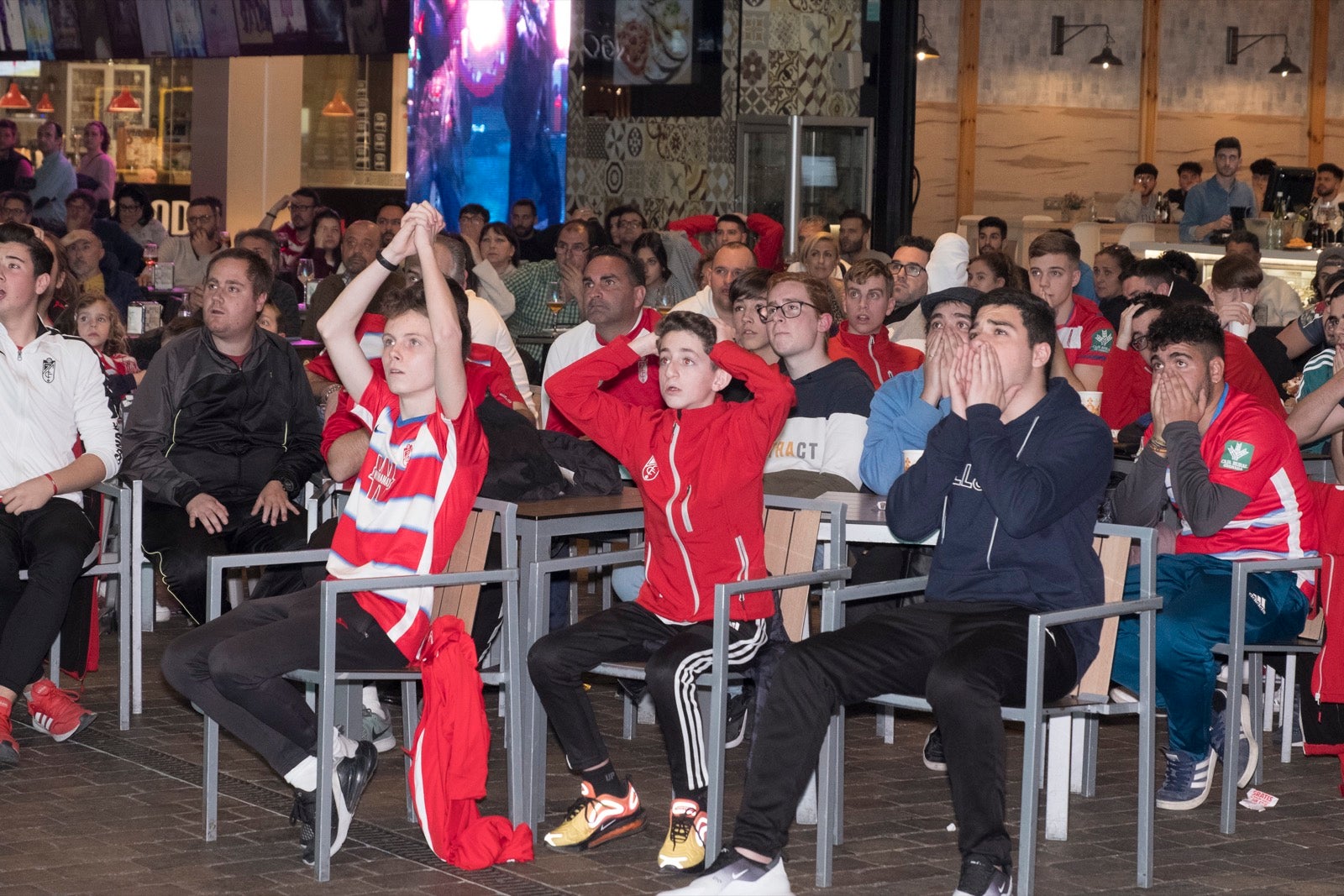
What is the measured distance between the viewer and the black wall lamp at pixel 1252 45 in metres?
18.5

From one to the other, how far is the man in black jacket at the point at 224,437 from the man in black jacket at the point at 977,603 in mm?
2175

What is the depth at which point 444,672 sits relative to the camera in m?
3.86

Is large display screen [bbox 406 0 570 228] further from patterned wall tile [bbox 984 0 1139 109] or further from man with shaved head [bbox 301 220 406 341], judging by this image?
patterned wall tile [bbox 984 0 1139 109]

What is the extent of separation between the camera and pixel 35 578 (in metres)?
4.80

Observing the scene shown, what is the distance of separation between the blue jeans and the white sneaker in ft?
3.89

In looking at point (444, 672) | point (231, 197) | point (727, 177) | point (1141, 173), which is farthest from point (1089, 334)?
point (231, 197)

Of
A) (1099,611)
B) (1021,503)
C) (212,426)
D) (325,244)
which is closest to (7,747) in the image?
(212,426)

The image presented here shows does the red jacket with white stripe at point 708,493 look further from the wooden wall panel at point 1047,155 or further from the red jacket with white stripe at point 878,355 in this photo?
the wooden wall panel at point 1047,155

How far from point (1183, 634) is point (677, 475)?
1.32 meters

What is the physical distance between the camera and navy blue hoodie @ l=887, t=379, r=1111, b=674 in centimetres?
377

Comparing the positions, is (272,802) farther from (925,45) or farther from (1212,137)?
(1212,137)

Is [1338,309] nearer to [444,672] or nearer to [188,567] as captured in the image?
[444,672]

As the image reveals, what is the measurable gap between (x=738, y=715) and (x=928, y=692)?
135 cm

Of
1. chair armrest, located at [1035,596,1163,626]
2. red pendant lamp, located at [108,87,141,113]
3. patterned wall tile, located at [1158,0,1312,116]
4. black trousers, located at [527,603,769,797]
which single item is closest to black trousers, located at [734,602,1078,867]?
chair armrest, located at [1035,596,1163,626]
